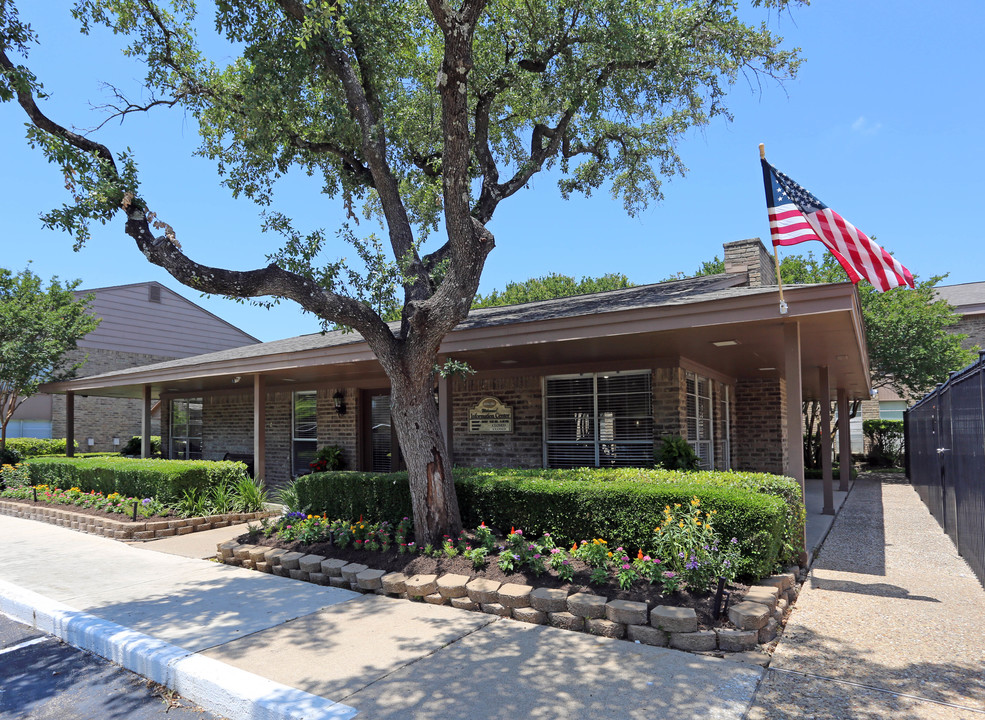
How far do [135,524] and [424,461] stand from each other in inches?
216

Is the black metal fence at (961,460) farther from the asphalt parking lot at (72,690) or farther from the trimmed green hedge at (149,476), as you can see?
the trimmed green hedge at (149,476)

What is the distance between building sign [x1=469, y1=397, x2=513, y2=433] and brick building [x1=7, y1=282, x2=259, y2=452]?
14.2m

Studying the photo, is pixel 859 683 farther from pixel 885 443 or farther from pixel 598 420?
pixel 885 443

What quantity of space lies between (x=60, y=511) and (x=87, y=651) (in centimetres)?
731

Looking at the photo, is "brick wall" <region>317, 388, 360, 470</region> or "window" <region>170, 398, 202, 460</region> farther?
"window" <region>170, 398, 202, 460</region>

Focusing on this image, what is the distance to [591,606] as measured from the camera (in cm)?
476

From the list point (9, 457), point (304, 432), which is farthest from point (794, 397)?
point (9, 457)

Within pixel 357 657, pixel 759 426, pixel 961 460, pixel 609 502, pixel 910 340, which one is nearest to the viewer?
pixel 357 657

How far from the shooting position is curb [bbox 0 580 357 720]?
3535 millimetres

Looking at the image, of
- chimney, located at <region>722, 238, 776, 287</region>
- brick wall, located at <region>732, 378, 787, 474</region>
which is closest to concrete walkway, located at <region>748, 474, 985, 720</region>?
chimney, located at <region>722, 238, 776, 287</region>

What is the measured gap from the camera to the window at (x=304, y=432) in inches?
565

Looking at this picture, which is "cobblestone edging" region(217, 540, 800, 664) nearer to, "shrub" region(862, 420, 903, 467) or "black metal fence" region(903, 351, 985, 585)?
"black metal fence" region(903, 351, 985, 585)

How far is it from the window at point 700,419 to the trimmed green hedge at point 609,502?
3.38m

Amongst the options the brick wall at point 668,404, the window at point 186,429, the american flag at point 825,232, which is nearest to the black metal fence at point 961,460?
the american flag at point 825,232
